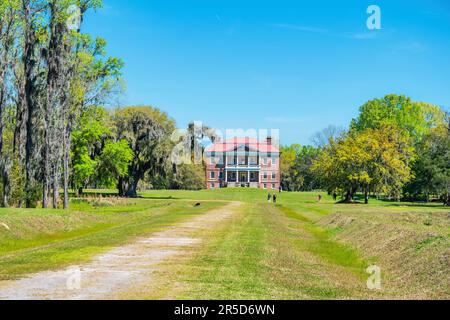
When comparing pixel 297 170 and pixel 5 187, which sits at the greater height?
pixel 297 170

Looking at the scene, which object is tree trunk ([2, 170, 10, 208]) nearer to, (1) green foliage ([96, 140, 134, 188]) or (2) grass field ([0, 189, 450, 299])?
(2) grass field ([0, 189, 450, 299])

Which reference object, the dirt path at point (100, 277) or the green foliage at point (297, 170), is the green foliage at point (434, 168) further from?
the dirt path at point (100, 277)

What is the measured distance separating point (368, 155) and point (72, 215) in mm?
50941

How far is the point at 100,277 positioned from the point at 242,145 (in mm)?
138695

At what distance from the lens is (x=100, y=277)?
1233cm

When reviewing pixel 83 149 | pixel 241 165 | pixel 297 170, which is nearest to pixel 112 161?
pixel 83 149

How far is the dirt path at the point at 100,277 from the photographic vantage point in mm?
10320

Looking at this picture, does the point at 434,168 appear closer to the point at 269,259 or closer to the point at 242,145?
the point at 269,259

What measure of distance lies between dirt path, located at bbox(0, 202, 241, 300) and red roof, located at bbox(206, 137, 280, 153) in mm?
132103

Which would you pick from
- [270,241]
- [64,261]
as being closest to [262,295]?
[64,261]

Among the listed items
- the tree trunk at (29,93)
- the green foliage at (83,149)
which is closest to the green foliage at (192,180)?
the green foliage at (83,149)

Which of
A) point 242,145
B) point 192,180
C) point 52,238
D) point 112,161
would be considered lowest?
point 52,238

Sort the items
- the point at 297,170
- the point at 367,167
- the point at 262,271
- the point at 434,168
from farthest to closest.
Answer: the point at 297,170
the point at 434,168
the point at 367,167
the point at 262,271

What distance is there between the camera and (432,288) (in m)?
12.2
